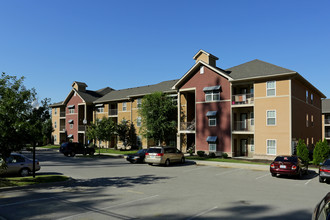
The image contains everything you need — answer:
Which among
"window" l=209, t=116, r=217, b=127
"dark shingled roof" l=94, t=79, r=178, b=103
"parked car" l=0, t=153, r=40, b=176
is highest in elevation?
"dark shingled roof" l=94, t=79, r=178, b=103

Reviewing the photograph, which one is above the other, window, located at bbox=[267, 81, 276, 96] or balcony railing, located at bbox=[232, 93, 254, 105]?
window, located at bbox=[267, 81, 276, 96]

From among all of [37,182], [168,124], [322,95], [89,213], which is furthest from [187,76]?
[89,213]

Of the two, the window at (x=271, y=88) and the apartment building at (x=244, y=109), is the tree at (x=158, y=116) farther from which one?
the window at (x=271, y=88)

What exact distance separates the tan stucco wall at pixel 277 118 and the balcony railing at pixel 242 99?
1.22 m

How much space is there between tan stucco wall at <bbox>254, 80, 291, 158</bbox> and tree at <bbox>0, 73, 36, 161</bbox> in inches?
887

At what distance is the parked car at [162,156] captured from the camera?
73.4 ft

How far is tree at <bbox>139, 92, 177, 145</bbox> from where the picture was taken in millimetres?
34594

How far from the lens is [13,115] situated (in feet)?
40.5

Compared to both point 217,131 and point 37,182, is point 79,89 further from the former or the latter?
point 37,182

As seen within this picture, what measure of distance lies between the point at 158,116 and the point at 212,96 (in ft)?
25.9

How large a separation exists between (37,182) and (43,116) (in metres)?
3.49

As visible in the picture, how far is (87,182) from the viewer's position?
48.3 feet

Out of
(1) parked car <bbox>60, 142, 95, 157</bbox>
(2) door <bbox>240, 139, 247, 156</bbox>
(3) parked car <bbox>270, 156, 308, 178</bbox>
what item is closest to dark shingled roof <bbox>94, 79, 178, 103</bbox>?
(1) parked car <bbox>60, 142, 95, 157</bbox>

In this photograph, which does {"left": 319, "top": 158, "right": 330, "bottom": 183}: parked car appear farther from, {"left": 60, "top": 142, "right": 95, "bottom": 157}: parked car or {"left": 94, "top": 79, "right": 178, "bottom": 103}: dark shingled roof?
{"left": 60, "top": 142, "right": 95, "bottom": 157}: parked car
